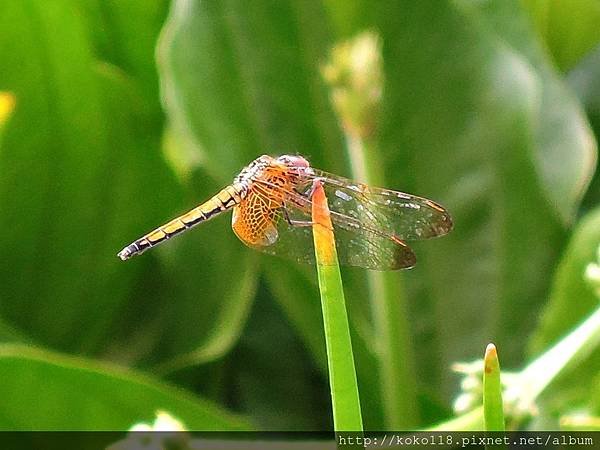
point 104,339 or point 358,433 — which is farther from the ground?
point 104,339

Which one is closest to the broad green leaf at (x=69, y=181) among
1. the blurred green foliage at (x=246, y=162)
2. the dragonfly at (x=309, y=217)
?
the blurred green foliage at (x=246, y=162)

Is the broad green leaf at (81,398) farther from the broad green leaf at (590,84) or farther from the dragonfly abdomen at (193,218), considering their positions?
the broad green leaf at (590,84)

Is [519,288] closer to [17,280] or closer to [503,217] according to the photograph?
[503,217]

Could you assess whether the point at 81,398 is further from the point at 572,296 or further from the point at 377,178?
the point at 572,296

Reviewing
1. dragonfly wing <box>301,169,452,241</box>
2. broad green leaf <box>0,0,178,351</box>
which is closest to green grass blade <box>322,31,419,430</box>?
dragonfly wing <box>301,169,452,241</box>

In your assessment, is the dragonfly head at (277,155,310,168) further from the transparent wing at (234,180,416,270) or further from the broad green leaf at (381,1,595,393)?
the broad green leaf at (381,1,595,393)

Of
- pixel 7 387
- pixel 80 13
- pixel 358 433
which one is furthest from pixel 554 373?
pixel 80 13
